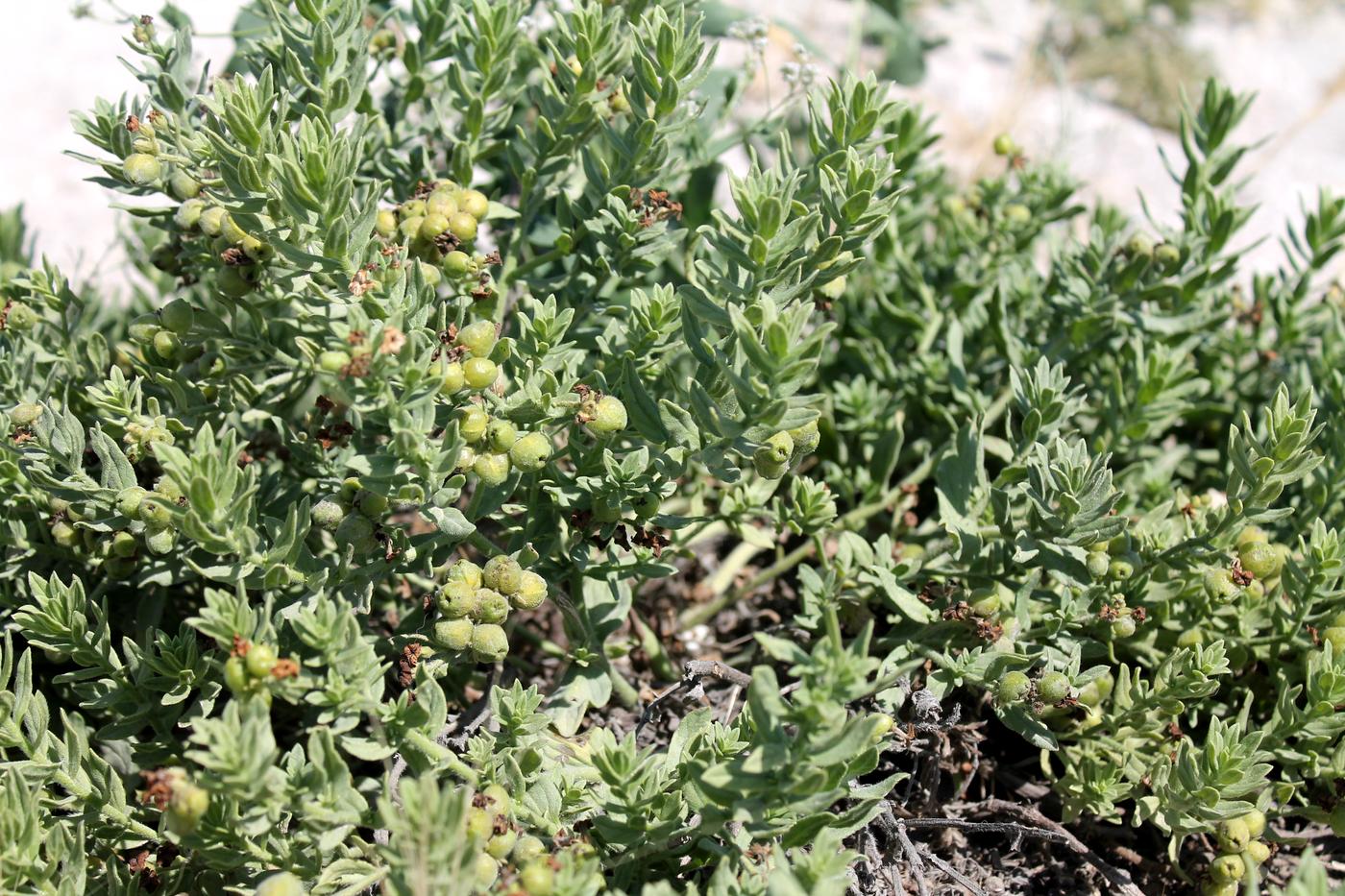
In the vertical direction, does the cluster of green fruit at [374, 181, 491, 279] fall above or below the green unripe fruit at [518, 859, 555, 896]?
above

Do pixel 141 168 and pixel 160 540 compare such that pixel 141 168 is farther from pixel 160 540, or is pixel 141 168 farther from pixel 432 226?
pixel 160 540

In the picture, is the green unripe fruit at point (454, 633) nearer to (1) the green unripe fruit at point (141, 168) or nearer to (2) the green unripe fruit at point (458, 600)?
(2) the green unripe fruit at point (458, 600)

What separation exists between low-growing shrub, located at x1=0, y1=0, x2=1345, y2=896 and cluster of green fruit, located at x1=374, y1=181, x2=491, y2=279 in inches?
0.5

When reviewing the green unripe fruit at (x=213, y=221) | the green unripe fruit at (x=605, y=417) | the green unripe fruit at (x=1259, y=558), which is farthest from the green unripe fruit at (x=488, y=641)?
the green unripe fruit at (x=1259, y=558)

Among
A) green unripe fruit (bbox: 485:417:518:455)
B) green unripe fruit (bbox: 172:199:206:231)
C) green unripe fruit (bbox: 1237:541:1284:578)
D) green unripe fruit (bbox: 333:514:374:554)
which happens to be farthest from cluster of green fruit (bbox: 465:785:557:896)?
green unripe fruit (bbox: 1237:541:1284:578)

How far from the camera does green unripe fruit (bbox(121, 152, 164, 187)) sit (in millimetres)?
2992

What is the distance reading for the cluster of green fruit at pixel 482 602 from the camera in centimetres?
272

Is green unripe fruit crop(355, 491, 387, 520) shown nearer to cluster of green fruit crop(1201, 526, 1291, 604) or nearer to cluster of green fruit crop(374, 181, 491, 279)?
cluster of green fruit crop(374, 181, 491, 279)

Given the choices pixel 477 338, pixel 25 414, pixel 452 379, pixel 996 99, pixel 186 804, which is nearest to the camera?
pixel 186 804

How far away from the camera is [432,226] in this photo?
3002 millimetres

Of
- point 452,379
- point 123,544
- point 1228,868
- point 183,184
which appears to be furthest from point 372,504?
point 1228,868

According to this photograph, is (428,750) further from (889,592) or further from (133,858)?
(889,592)

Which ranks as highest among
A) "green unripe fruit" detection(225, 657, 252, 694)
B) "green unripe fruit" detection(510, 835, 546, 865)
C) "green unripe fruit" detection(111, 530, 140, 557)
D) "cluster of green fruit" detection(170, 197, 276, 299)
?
"cluster of green fruit" detection(170, 197, 276, 299)

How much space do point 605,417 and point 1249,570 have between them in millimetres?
1858
